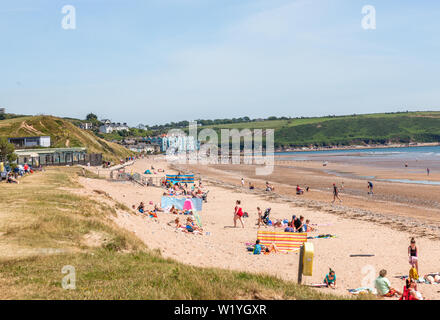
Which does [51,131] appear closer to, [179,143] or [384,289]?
[384,289]

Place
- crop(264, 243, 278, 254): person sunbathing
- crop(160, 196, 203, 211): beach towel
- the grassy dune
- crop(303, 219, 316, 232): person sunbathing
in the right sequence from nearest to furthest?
the grassy dune → crop(264, 243, 278, 254): person sunbathing → crop(303, 219, 316, 232): person sunbathing → crop(160, 196, 203, 211): beach towel

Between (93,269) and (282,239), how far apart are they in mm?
9306

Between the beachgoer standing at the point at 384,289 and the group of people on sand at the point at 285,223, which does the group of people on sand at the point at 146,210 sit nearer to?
the group of people on sand at the point at 285,223

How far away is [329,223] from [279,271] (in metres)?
10.0

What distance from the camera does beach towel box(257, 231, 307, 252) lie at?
1568 cm

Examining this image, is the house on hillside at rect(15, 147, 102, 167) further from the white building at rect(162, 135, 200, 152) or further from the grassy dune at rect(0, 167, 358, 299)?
the white building at rect(162, 135, 200, 152)

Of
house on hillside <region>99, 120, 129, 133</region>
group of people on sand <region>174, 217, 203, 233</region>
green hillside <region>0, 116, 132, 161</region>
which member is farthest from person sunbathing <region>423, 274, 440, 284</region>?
house on hillside <region>99, 120, 129, 133</region>

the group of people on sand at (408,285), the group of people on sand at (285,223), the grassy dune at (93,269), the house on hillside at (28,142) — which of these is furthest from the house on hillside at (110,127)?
the group of people on sand at (408,285)

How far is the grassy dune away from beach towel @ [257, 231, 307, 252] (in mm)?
5728

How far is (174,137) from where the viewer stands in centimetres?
17012

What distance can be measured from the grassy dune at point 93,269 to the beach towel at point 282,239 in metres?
5.73

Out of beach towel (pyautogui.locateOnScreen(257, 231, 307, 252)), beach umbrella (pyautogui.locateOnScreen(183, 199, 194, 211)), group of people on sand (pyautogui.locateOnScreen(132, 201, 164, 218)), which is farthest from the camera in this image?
beach umbrella (pyautogui.locateOnScreen(183, 199, 194, 211))
